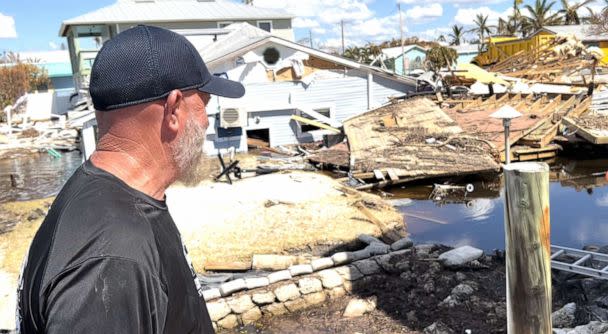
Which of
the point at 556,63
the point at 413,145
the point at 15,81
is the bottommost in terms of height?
the point at 413,145

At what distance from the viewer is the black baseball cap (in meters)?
1.49

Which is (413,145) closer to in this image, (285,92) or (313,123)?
(313,123)

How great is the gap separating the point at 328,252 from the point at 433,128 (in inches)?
400

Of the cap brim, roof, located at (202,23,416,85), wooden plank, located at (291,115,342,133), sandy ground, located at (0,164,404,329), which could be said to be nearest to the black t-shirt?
the cap brim

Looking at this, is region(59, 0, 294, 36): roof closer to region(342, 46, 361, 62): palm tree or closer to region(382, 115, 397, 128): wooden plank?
region(342, 46, 361, 62): palm tree

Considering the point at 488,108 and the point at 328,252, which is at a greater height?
the point at 488,108

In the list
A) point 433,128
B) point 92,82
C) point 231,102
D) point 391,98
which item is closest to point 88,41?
point 231,102

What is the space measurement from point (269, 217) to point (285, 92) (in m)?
11.1

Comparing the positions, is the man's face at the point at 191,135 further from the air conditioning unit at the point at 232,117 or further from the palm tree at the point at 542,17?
the palm tree at the point at 542,17

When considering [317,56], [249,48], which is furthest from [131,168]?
[317,56]

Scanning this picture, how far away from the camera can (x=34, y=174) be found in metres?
20.5

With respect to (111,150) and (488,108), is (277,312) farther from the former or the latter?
(488,108)

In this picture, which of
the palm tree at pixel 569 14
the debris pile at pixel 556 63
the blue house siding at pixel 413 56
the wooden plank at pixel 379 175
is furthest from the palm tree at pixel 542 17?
the wooden plank at pixel 379 175

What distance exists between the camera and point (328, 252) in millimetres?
9398
